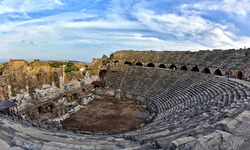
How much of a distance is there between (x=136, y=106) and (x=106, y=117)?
4.80m

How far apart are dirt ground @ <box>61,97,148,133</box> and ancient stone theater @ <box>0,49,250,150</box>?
0.09m

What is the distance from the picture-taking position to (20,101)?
52.7 feet

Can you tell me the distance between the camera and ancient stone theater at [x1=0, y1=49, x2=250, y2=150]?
5285 mm

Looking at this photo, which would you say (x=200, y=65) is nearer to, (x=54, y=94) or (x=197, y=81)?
(x=197, y=81)

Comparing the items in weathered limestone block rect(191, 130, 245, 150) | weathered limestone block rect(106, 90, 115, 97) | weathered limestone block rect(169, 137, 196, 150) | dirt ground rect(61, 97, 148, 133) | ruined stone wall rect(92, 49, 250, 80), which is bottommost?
dirt ground rect(61, 97, 148, 133)

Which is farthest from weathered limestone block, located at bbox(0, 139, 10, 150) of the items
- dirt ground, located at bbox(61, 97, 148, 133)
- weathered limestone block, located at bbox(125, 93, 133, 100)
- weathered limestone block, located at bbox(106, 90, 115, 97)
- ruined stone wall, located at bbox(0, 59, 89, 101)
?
ruined stone wall, located at bbox(0, 59, 89, 101)

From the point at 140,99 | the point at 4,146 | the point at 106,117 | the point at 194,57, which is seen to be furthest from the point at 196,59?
Result: the point at 4,146

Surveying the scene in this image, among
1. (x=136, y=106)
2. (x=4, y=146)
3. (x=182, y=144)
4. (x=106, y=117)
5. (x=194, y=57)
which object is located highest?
(x=194, y=57)

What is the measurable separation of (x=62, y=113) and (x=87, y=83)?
11525 millimetres

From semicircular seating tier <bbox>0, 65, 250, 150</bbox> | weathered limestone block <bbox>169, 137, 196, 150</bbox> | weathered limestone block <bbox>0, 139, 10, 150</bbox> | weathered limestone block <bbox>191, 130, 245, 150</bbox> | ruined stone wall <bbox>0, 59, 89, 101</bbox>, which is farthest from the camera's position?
ruined stone wall <bbox>0, 59, 89, 101</bbox>

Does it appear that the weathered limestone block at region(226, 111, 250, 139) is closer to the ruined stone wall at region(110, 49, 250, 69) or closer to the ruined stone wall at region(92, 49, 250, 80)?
the ruined stone wall at region(92, 49, 250, 80)

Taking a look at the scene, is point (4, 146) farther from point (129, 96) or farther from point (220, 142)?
point (129, 96)

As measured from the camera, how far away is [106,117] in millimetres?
16062

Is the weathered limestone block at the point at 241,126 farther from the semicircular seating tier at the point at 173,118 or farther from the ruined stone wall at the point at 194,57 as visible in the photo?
the ruined stone wall at the point at 194,57
